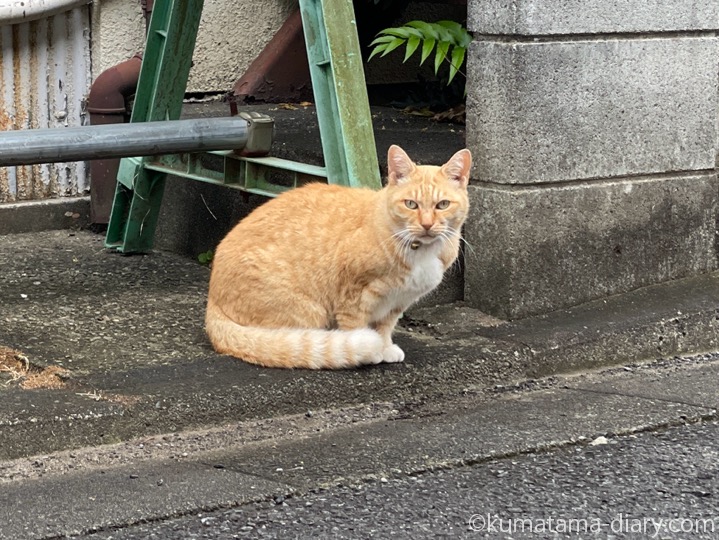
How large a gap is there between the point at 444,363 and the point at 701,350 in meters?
1.32

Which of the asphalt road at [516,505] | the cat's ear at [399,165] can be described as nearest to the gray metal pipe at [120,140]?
the cat's ear at [399,165]

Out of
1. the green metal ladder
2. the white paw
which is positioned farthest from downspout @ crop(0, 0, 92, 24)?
the white paw

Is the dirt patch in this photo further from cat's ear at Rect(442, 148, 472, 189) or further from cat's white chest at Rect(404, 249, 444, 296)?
cat's ear at Rect(442, 148, 472, 189)

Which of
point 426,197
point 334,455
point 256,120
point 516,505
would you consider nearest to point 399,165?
point 426,197

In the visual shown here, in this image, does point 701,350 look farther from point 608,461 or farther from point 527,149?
point 608,461

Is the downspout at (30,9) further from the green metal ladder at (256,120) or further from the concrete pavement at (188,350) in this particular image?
the concrete pavement at (188,350)

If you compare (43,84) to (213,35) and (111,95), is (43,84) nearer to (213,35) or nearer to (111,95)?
(111,95)

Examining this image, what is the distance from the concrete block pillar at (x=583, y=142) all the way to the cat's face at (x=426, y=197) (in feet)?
1.89

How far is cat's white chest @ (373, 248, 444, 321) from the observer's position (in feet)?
13.8

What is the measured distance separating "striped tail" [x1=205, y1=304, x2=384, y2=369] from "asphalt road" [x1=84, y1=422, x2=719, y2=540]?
0.69 metres

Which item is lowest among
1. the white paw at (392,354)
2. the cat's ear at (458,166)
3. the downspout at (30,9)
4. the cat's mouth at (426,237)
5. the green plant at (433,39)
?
the white paw at (392,354)

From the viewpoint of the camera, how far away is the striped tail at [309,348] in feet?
13.5

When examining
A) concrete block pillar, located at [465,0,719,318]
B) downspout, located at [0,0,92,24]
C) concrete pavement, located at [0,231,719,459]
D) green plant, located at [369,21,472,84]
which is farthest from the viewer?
downspout, located at [0,0,92,24]

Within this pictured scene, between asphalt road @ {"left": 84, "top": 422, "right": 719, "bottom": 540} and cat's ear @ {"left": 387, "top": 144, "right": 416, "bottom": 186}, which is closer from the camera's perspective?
asphalt road @ {"left": 84, "top": 422, "right": 719, "bottom": 540}
